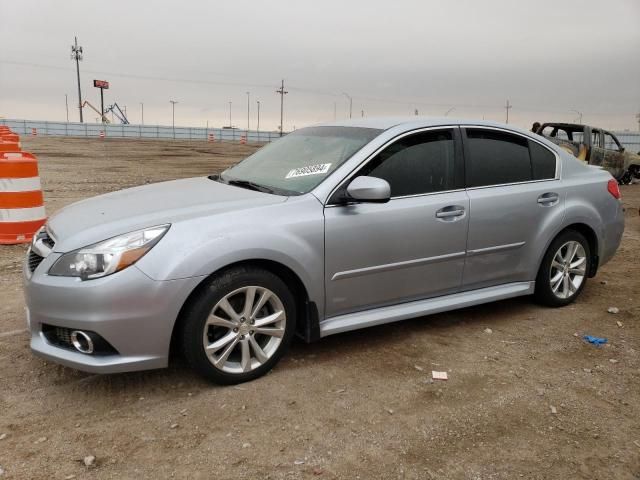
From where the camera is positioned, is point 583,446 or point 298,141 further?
point 298,141

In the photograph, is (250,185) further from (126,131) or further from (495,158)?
(126,131)

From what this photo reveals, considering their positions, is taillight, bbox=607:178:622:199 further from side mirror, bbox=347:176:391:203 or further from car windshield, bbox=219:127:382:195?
side mirror, bbox=347:176:391:203

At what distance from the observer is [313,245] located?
3553 millimetres

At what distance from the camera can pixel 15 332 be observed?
4.22 m

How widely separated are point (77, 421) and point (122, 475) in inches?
23.9

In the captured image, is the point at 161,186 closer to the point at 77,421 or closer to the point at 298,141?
the point at 298,141

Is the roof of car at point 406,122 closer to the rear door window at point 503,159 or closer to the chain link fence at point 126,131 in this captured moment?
the rear door window at point 503,159

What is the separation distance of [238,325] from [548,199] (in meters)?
2.81

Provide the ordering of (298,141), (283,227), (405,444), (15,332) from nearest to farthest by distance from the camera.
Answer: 1. (405,444)
2. (283,227)
3. (15,332)
4. (298,141)

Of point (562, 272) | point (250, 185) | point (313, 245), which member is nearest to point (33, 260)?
point (250, 185)

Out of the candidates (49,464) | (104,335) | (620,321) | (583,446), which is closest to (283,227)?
(104,335)

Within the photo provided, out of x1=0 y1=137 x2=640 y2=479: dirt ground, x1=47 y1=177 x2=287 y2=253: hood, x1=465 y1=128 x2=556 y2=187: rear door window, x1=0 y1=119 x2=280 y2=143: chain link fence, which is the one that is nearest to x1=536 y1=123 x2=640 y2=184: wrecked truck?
x1=465 y1=128 x2=556 y2=187: rear door window

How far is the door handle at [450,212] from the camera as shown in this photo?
407 centimetres

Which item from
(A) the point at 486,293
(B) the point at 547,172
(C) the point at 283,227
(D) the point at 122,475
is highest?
(B) the point at 547,172
